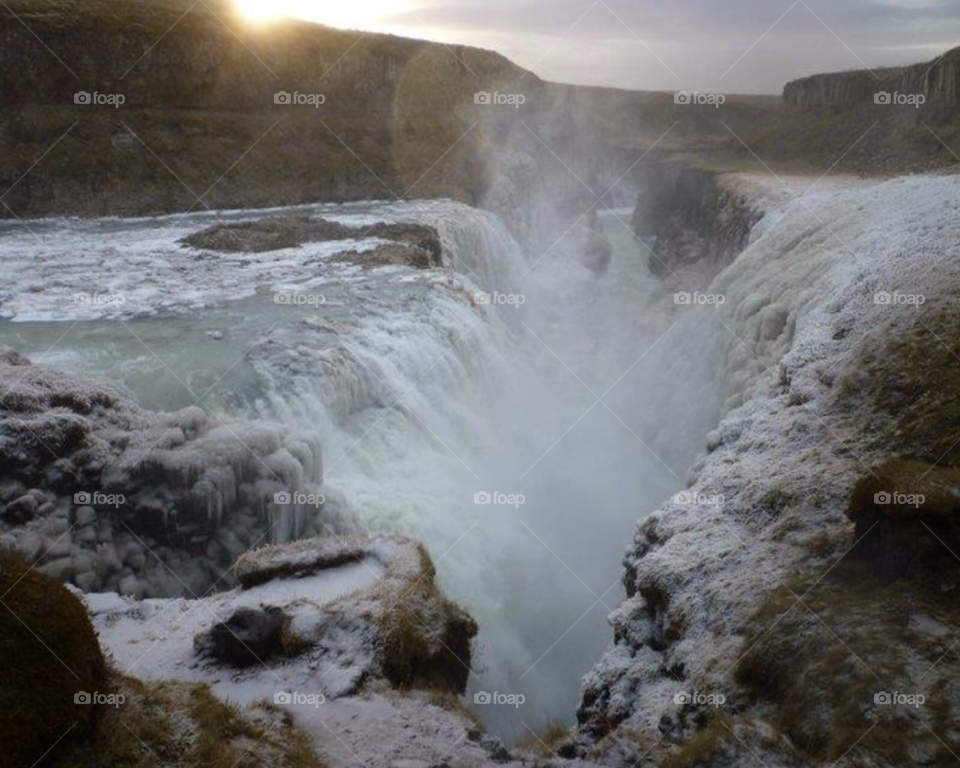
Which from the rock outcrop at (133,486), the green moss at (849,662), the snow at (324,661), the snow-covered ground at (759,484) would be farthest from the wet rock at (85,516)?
the green moss at (849,662)

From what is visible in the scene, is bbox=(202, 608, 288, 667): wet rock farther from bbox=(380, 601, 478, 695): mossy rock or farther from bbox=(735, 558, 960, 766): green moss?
bbox=(735, 558, 960, 766): green moss

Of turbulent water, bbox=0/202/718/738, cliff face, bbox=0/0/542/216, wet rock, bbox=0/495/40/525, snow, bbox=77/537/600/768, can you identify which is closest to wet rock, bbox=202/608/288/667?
snow, bbox=77/537/600/768

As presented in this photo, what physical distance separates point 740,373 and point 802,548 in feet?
35.1

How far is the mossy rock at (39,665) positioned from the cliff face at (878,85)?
76010 millimetres

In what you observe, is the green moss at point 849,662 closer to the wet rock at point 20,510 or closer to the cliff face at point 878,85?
the wet rock at point 20,510

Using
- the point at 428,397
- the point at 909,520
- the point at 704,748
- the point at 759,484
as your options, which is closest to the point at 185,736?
the point at 704,748

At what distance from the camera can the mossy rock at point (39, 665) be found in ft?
18.6

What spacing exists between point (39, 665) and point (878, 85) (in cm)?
9453

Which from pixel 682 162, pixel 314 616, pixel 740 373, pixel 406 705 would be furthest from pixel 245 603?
pixel 682 162

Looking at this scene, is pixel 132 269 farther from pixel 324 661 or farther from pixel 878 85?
pixel 878 85

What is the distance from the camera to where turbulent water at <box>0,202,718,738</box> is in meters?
15.9

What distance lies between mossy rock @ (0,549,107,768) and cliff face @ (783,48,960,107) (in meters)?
76.0

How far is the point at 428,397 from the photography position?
848 inches

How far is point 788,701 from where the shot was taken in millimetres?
7875
